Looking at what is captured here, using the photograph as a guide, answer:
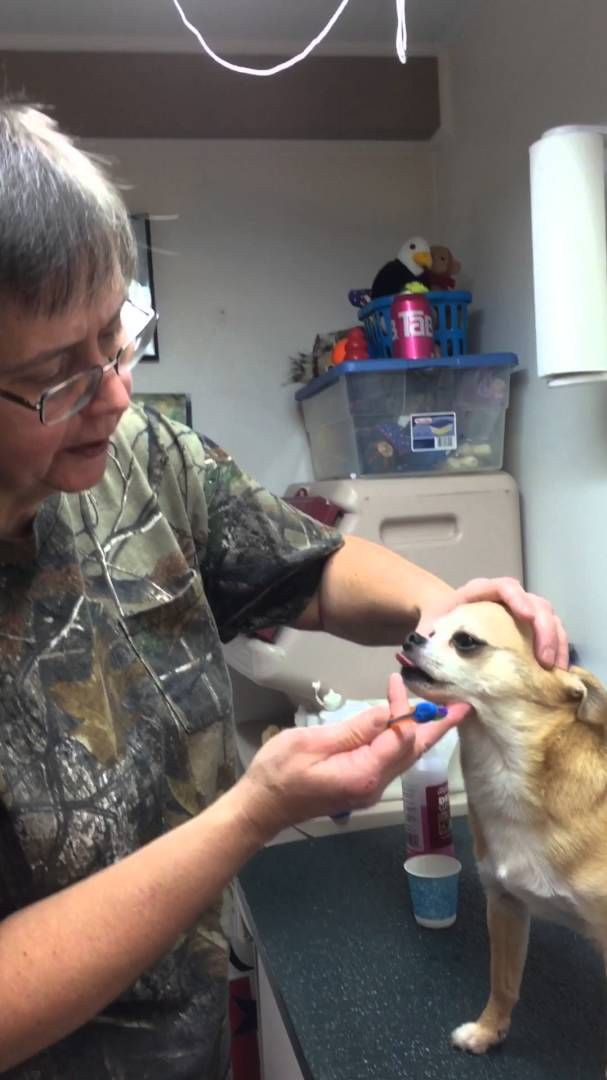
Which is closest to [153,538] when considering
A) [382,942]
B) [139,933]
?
[139,933]

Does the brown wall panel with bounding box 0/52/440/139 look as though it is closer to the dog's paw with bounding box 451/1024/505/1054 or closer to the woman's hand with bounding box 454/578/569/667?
the woman's hand with bounding box 454/578/569/667

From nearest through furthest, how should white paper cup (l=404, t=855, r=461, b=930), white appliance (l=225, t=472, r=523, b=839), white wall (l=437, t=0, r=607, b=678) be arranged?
white paper cup (l=404, t=855, r=461, b=930)
white wall (l=437, t=0, r=607, b=678)
white appliance (l=225, t=472, r=523, b=839)

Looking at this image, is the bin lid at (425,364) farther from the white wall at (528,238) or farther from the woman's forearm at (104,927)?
the woman's forearm at (104,927)

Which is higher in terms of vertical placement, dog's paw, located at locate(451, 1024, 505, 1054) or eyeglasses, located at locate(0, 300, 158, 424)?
eyeglasses, located at locate(0, 300, 158, 424)

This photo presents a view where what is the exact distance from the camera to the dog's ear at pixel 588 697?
0.90 m

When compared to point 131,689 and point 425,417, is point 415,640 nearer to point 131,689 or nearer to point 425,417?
point 131,689

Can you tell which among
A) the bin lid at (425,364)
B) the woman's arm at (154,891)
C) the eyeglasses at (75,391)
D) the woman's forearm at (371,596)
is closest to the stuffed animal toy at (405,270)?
the bin lid at (425,364)

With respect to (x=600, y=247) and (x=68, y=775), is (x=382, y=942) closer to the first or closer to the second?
(x=68, y=775)

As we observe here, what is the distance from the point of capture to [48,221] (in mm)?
569

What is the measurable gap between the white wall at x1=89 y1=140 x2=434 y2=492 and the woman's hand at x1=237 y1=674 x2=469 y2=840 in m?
1.30

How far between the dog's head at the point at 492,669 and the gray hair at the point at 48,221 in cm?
48

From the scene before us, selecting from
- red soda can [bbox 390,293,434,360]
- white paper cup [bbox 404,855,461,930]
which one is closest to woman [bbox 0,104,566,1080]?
white paper cup [bbox 404,855,461,930]

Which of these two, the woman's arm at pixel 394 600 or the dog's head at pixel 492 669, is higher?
the woman's arm at pixel 394 600

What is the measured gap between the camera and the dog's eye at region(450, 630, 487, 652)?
92 centimetres
